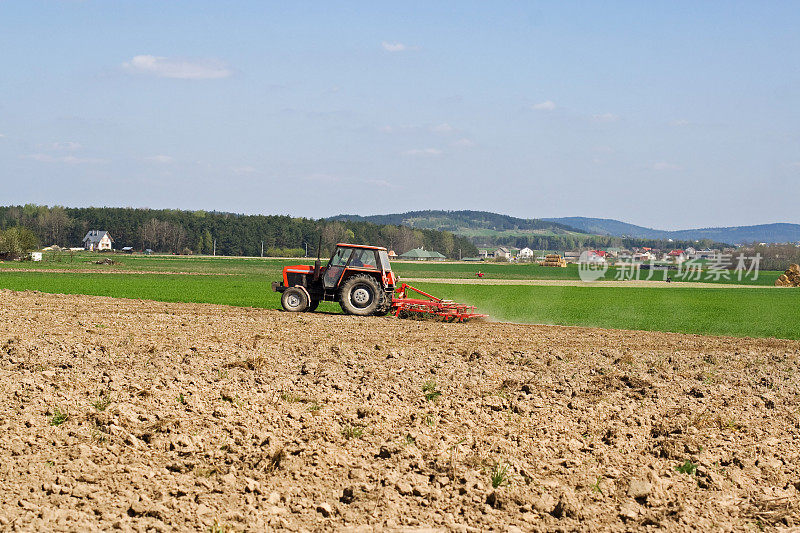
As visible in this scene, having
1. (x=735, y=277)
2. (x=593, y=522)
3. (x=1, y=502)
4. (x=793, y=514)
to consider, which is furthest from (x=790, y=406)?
(x=735, y=277)

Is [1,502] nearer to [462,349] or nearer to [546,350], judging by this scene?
[462,349]

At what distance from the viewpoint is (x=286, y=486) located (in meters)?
7.55

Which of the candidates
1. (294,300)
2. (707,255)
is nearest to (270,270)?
(707,255)

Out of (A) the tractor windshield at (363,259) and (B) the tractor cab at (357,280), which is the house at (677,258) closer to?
(B) the tractor cab at (357,280)

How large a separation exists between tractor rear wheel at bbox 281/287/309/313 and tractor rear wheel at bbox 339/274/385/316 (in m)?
1.55

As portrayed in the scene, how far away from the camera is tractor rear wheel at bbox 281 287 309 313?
2456cm

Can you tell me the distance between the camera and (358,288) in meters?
23.6

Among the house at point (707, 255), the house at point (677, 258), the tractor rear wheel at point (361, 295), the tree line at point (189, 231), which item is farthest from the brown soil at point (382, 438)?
the tree line at point (189, 231)

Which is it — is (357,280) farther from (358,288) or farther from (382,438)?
(382,438)

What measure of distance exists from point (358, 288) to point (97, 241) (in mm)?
176686

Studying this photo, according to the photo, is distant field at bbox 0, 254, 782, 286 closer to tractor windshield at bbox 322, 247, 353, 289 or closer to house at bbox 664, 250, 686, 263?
house at bbox 664, 250, 686, 263

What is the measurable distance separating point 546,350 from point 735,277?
82.3 meters

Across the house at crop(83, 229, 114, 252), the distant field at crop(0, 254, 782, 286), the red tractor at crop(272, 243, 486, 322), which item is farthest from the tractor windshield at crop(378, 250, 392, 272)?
the house at crop(83, 229, 114, 252)

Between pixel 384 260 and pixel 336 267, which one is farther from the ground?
pixel 384 260
